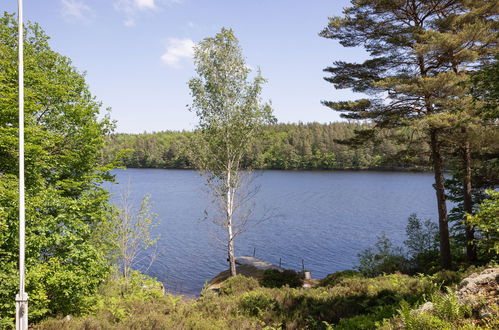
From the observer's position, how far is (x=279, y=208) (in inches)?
2094

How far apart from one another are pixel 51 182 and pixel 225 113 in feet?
34.6

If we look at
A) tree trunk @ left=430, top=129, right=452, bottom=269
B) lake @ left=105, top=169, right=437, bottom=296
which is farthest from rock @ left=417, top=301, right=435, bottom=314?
lake @ left=105, top=169, right=437, bottom=296

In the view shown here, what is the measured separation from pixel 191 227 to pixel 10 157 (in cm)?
3124

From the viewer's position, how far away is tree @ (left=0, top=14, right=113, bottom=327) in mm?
10320

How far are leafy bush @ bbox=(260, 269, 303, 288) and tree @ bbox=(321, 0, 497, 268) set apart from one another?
7.99m

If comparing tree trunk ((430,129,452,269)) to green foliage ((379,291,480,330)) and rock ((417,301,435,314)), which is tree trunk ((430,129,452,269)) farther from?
green foliage ((379,291,480,330))

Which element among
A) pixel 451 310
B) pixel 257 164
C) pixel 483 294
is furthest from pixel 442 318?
pixel 257 164

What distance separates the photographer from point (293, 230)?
4003cm

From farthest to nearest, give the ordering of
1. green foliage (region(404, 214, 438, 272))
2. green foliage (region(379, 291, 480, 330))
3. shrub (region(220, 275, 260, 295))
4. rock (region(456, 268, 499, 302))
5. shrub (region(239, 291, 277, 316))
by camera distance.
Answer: green foliage (region(404, 214, 438, 272))
shrub (region(220, 275, 260, 295))
shrub (region(239, 291, 277, 316))
rock (region(456, 268, 499, 302))
green foliage (region(379, 291, 480, 330))

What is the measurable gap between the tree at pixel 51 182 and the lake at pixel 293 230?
219 cm

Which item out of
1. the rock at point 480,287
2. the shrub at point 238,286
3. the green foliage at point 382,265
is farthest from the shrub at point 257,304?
the green foliage at point 382,265

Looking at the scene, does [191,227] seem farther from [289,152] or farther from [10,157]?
[289,152]

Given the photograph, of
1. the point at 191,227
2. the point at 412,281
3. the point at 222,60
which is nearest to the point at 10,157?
the point at 222,60

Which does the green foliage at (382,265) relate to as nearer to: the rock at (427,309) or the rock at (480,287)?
the rock at (480,287)
